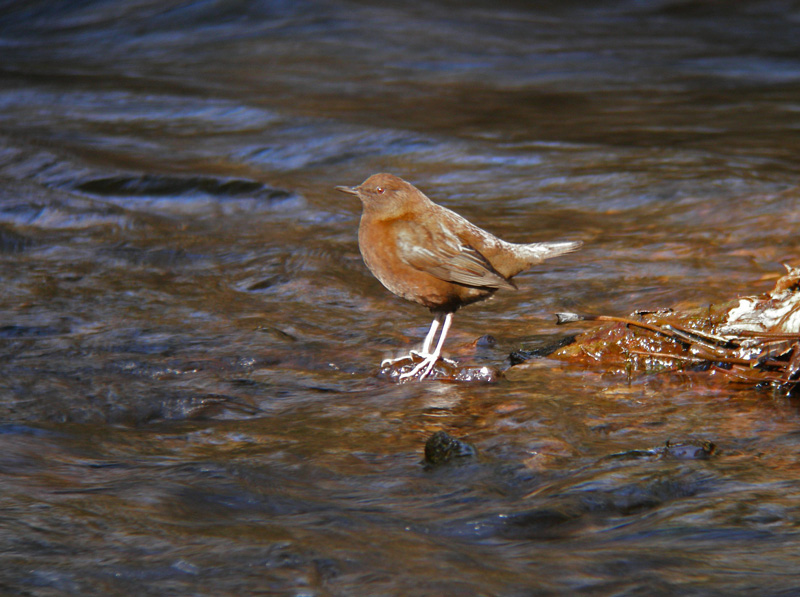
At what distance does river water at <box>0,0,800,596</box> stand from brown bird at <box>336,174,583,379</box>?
13.4 inches

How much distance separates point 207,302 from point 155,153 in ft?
15.5

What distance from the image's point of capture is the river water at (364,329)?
9.08 feet

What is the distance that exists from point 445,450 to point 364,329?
6.50 feet

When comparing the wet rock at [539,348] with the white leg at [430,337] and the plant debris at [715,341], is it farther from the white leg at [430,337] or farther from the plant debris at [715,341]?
the white leg at [430,337]

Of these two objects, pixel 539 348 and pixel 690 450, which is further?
pixel 539 348

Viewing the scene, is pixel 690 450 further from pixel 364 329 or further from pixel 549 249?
pixel 364 329

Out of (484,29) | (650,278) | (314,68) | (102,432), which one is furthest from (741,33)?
(102,432)

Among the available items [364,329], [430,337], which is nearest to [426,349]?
[430,337]

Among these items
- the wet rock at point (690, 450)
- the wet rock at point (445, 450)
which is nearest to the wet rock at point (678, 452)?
the wet rock at point (690, 450)

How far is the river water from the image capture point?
109 inches

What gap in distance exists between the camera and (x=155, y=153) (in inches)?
397

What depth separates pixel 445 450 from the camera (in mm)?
3324

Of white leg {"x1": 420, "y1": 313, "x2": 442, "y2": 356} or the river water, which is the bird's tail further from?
white leg {"x1": 420, "y1": 313, "x2": 442, "y2": 356}

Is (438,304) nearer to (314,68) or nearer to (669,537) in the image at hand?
(669,537)
